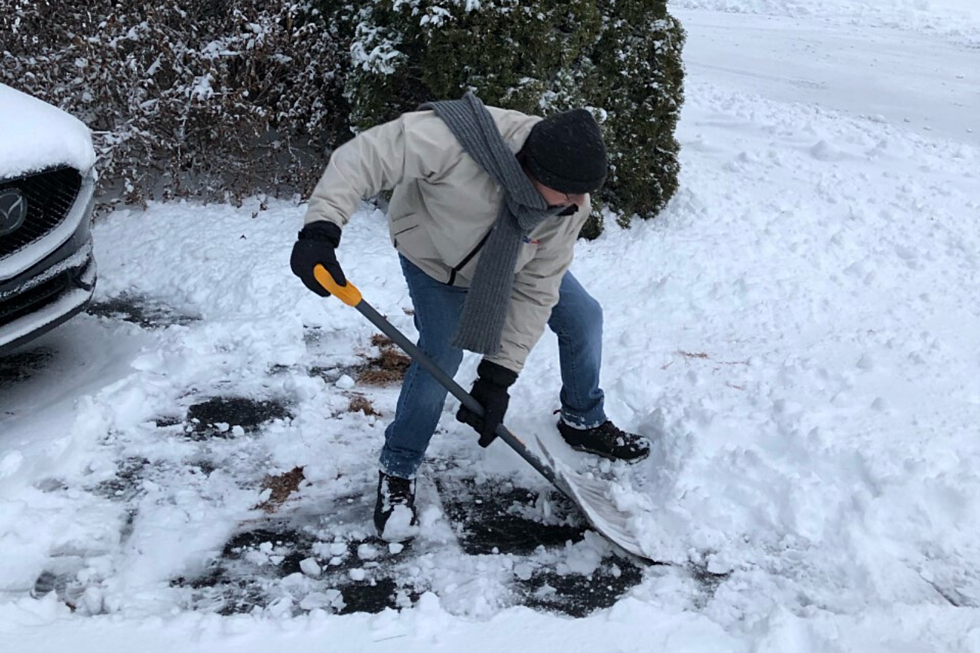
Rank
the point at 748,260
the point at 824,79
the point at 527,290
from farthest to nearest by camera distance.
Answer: the point at 824,79
the point at 748,260
the point at 527,290

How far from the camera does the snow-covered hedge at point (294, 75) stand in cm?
462

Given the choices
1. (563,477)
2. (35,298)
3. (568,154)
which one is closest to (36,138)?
(35,298)

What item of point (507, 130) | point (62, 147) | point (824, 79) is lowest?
point (824, 79)

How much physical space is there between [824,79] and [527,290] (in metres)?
8.57

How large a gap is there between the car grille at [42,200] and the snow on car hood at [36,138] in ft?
0.15

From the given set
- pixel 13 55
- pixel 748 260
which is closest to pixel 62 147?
pixel 13 55

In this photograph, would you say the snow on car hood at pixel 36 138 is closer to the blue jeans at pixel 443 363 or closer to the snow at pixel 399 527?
the blue jeans at pixel 443 363

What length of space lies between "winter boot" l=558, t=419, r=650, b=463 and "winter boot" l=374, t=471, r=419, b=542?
761 millimetres

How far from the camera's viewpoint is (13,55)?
5.08 metres

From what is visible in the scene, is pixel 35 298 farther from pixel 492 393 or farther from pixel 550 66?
pixel 550 66

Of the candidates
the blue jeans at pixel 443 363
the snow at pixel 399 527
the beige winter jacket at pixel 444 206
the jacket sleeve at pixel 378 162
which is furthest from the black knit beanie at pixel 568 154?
the snow at pixel 399 527

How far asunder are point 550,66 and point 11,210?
2.81 m

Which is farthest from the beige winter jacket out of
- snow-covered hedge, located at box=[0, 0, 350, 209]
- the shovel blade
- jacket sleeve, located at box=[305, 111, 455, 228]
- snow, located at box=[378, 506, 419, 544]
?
snow-covered hedge, located at box=[0, 0, 350, 209]

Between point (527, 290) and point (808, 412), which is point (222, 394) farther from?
point (808, 412)
